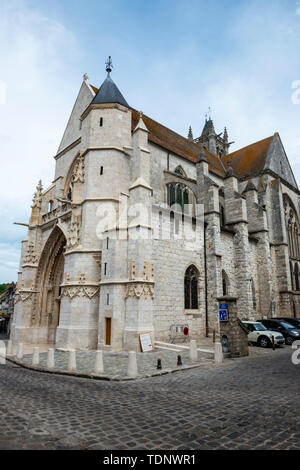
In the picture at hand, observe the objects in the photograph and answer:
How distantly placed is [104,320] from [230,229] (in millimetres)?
11056

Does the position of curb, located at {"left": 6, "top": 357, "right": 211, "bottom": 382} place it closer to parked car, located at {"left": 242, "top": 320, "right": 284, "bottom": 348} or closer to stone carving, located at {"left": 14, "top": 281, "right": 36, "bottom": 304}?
parked car, located at {"left": 242, "top": 320, "right": 284, "bottom": 348}

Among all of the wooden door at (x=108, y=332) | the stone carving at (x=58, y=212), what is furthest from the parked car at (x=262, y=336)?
the stone carving at (x=58, y=212)

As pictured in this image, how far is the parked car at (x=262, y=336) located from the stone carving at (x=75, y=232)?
9897mm

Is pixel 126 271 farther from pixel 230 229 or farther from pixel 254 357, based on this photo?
pixel 230 229

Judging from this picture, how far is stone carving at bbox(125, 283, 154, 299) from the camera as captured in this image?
13.2m

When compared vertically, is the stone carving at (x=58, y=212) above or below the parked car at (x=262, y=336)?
above

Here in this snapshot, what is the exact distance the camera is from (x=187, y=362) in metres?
10.1

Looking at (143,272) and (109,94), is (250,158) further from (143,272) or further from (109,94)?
(143,272)

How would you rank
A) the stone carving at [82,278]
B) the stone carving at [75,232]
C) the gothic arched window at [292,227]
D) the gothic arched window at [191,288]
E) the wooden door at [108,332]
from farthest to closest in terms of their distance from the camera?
the gothic arched window at [292,227], the gothic arched window at [191,288], the stone carving at [75,232], the stone carving at [82,278], the wooden door at [108,332]

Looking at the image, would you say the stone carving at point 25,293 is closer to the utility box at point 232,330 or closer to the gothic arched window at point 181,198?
the gothic arched window at point 181,198

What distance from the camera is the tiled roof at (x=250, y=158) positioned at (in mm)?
27578

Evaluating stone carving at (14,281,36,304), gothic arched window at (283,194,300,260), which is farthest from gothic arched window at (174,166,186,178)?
stone carving at (14,281,36,304)

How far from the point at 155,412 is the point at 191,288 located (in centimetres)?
1225
